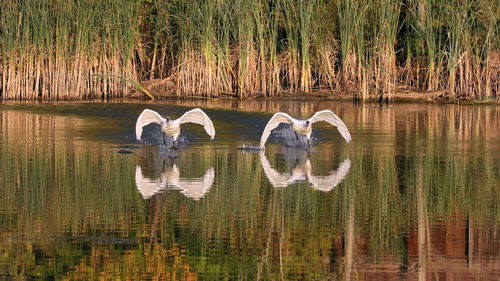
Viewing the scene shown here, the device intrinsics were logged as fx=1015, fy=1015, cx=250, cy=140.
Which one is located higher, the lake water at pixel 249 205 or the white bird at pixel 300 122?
the white bird at pixel 300 122

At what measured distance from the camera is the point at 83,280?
7434 millimetres

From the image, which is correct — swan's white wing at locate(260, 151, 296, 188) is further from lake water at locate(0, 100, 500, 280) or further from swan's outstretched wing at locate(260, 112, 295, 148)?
swan's outstretched wing at locate(260, 112, 295, 148)

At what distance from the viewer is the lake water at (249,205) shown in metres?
7.82

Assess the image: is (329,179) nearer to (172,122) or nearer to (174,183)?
(174,183)

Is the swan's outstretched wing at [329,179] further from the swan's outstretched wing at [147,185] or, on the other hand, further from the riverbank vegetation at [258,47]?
the riverbank vegetation at [258,47]

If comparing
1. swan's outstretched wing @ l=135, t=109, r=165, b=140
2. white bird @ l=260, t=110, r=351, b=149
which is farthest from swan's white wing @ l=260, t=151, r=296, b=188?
swan's outstretched wing @ l=135, t=109, r=165, b=140

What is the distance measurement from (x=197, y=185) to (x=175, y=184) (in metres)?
0.27

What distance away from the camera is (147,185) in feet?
37.6

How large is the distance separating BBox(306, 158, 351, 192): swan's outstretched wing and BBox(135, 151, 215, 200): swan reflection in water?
119 cm

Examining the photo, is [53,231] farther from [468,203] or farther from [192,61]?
[192,61]

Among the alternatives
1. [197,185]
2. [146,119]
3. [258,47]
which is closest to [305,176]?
[197,185]

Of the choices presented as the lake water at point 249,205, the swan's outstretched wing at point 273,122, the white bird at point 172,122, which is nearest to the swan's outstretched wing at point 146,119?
the white bird at point 172,122

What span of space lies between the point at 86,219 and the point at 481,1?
1538 cm

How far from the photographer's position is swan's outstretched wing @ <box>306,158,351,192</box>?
11469mm
